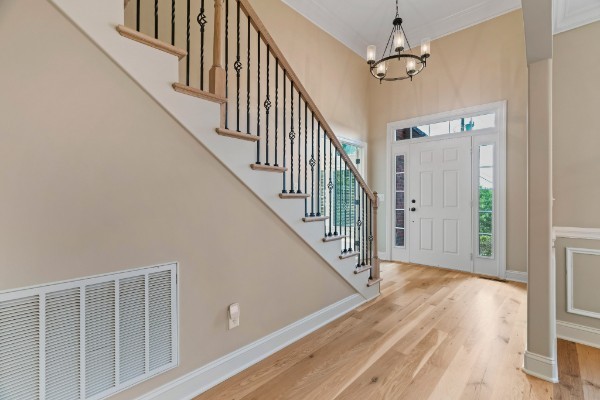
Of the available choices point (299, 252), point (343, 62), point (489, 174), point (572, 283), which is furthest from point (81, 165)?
point (489, 174)

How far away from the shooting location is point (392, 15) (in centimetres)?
408

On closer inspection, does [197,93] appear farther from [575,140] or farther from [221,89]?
[575,140]

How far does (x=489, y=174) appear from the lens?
4004 millimetres

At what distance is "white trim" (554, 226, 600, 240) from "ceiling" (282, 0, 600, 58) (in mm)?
3235

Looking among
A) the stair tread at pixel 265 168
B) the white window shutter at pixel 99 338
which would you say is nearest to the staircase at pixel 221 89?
the stair tread at pixel 265 168

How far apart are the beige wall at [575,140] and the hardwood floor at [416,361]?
60 centimetres

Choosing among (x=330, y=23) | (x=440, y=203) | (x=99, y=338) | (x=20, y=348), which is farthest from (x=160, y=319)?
(x=330, y=23)

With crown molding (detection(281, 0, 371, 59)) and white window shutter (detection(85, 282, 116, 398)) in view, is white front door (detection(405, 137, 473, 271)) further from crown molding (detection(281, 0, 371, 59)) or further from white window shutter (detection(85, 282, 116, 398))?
white window shutter (detection(85, 282, 116, 398))

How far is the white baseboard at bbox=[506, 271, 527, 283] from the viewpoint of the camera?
3676mm

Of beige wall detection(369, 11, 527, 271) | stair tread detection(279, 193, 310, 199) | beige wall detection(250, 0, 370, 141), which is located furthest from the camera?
beige wall detection(369, 11, 527, 271)

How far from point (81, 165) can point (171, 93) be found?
555 millimetres

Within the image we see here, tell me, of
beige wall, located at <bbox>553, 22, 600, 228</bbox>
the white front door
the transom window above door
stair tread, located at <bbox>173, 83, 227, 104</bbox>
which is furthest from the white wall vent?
the transom window above door

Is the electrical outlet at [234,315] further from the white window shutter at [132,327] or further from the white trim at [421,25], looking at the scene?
the white trim at [421,25]

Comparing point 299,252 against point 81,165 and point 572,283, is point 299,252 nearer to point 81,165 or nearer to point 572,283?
point 81,165
